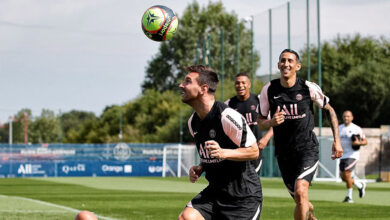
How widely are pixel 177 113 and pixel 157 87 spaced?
21.5ft

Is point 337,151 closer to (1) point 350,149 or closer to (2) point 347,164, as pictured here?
(2) point 347,164

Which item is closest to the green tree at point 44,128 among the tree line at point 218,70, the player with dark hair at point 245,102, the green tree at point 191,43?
the tree line at point 218,70

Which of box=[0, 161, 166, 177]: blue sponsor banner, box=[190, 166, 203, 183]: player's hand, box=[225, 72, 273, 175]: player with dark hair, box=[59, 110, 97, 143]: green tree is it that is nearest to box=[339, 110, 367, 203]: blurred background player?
box=[225, 72, 273, 175]: player with dark hair

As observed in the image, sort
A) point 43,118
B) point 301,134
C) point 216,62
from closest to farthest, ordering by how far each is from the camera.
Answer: point 301,134 < point 216,62 < point 43,118

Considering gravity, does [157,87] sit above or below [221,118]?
above

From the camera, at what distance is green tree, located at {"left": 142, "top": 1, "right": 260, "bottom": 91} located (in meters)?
80.4

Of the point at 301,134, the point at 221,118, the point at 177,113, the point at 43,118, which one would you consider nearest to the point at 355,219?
the point at 301,134

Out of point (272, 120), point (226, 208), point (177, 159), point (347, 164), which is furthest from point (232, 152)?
point (177, 159)

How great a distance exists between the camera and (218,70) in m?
71.9

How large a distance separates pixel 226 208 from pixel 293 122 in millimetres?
3382

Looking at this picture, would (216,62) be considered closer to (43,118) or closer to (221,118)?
(221,118)

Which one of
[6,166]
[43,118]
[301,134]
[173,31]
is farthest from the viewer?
[43,118]

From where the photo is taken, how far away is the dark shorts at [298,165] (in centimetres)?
967

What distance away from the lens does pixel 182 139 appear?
73375 millimetres
